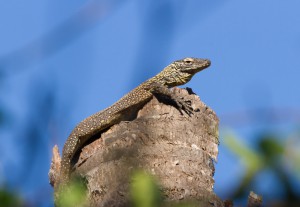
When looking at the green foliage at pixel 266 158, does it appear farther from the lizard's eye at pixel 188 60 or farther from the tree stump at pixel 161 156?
the lizard's eye at pixel 188 60

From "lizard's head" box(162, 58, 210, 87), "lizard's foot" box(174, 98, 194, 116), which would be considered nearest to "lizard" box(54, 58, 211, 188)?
"lizard's head" box(162, 58, 210, 87)

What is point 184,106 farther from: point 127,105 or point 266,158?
point 266,158

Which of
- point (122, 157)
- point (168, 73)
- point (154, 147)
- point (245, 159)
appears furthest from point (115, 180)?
point (168, 73)

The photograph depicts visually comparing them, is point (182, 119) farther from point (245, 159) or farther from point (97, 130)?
point (245, 159)

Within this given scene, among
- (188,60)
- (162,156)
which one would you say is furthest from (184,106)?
(188,60)

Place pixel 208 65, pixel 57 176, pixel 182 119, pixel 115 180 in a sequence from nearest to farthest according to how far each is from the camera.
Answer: pixel 115 180 → pixel 182 119 → pixel 57 176 → pixel 208 65

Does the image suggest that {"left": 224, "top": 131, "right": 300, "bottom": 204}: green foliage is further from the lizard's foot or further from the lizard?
the lizard
